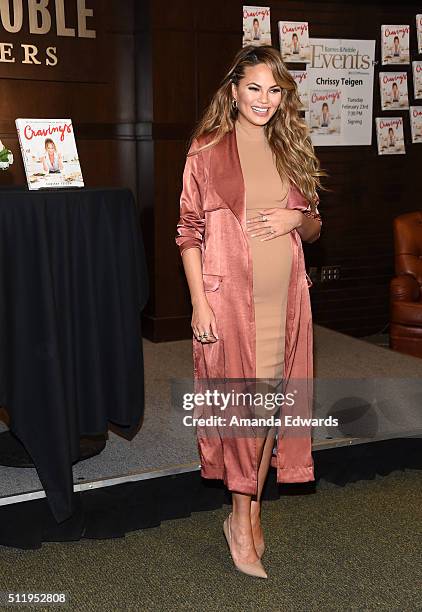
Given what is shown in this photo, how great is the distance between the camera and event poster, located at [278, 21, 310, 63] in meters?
5.69

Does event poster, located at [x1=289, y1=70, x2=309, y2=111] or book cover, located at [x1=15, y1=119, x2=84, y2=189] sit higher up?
event poster, located at [x1=289, y1=70, x2=309, y2=111]

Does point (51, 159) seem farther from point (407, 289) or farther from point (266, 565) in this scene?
point (407, 289)

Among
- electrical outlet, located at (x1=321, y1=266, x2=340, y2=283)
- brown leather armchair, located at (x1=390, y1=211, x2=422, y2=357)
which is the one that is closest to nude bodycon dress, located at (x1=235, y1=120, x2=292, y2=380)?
brown leather armchair, located at (x1=390, y1=211, x2=422, y2=357)

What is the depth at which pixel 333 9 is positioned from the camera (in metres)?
5.90

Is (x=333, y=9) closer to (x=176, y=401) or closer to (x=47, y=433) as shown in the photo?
(x=176, y=401)

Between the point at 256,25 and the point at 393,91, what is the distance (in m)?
1.20

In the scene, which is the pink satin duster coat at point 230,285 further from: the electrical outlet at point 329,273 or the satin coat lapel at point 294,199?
the electrical outlet at point 329,273

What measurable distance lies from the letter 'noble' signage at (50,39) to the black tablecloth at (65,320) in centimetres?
218

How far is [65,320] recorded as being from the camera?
9.88 feet

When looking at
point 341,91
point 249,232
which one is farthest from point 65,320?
point 341,91

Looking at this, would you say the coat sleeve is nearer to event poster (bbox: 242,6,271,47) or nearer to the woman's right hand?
the woman's right hand

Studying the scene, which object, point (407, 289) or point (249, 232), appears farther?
point (407, 289)

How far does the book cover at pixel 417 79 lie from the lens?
6.25 m

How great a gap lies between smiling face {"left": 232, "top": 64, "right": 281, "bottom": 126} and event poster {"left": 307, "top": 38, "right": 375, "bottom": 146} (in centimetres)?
332
